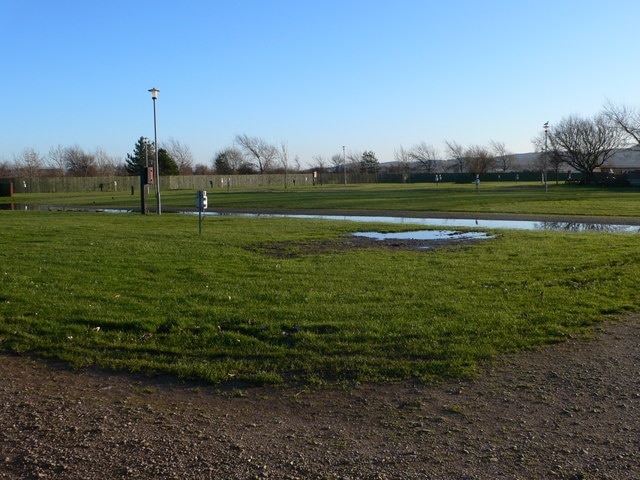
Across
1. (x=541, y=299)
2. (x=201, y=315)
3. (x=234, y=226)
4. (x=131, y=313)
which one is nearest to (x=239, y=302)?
(x=201, y=315)

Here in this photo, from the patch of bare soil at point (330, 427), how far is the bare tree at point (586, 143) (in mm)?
67360

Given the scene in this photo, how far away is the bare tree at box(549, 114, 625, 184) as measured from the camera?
6975 centimetres

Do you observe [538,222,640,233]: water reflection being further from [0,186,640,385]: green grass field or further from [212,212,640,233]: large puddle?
[0,186,640,385]: green grass field

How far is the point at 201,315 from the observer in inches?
322

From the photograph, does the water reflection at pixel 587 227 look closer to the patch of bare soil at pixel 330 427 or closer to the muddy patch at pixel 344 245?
the muddy patch at pixel 344 245

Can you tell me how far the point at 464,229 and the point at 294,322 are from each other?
1415 centimetres

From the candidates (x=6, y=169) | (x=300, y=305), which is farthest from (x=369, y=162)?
(x=300, y=305)

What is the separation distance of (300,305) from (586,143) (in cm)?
6895

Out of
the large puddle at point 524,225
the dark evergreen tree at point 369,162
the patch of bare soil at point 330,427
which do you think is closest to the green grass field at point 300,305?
the patch of bare soil at point 330,427

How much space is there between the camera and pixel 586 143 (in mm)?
70688

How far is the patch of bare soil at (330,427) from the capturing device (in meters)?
4.30

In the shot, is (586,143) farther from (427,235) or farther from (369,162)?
(369,162)

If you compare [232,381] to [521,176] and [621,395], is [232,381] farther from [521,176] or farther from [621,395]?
[521,176]

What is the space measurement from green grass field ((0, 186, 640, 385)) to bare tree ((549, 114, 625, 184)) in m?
58.9
